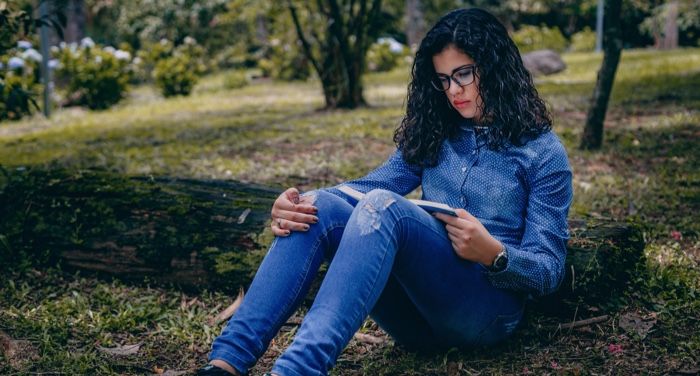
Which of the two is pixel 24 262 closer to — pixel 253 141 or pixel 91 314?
pixel 91 314

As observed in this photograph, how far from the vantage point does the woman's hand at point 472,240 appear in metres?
2.13

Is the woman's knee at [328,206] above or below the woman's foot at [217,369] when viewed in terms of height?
above

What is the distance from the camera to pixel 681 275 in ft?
10.1

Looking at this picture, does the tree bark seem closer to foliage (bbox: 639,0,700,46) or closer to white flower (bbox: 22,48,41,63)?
foliage (bbox: 639,0,700,46)

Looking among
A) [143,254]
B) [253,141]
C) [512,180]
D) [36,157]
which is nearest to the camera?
[512,180]

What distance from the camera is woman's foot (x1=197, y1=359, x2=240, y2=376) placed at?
2.11 m

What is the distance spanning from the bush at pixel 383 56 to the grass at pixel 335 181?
5.58 metres

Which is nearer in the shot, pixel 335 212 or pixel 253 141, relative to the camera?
pixel 335 212

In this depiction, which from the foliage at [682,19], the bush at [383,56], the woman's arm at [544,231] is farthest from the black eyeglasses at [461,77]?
the foliage at [682,19]

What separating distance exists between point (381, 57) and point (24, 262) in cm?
1275

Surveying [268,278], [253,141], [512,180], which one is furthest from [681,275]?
[253,141]

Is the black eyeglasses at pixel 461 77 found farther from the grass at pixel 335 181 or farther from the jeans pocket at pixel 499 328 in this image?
the grass at pixel 335 181

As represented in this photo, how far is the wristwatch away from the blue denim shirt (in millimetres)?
15

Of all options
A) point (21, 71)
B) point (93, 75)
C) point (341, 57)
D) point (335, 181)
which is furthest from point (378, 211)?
point (93, 75)
